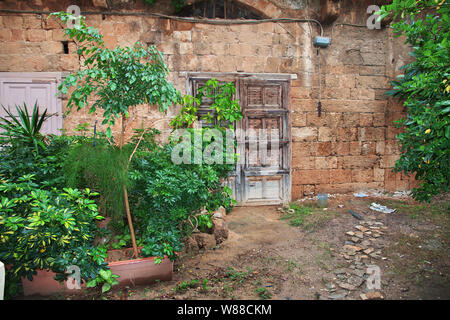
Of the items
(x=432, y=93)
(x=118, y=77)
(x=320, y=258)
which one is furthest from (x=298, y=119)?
(x=118, y=77)

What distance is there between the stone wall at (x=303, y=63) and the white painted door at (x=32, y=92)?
0.52 feet

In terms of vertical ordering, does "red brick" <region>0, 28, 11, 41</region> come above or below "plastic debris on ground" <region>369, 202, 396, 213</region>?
above

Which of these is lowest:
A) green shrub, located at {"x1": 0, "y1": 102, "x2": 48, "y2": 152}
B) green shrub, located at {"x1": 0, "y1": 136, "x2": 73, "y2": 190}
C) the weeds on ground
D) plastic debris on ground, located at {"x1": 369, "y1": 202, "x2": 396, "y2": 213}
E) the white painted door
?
the weeds on ground

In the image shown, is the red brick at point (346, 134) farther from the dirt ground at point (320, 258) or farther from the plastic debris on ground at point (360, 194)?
the dirt ground at point (320, 258)

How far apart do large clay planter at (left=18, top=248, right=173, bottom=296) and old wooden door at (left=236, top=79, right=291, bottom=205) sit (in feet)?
8.81

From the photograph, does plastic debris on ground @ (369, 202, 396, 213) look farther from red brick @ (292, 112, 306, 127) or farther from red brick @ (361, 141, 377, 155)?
red brick @ (292, 112, 306, 127)

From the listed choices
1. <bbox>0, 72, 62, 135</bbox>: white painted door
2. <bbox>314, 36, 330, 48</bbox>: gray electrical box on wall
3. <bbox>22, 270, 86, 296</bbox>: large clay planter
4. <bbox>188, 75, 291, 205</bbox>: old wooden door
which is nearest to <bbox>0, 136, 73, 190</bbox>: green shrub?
<bbox>22, 270, 86, 296</bbox>: large clay planter

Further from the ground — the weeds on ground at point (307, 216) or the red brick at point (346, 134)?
the red brick at point (346, 134)

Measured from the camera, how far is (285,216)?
4.78m

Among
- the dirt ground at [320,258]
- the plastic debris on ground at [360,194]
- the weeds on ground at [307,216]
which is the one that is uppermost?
the plastic debris on ground at [360,194]

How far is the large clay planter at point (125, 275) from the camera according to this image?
2.52 metres

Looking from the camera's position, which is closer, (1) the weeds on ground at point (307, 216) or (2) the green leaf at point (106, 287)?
(2) the green leaf at point (106, 287)

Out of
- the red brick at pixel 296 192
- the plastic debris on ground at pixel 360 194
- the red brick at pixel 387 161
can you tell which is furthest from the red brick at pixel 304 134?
the red brick at pixel 387 161

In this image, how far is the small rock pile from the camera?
8.89 ft
